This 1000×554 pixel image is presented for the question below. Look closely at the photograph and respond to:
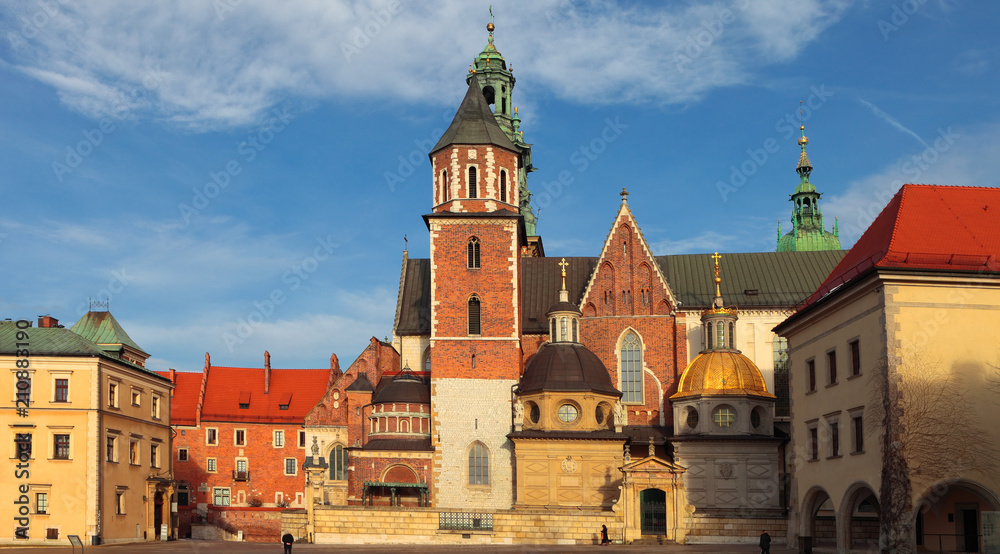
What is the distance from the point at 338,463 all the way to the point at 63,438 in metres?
18.5

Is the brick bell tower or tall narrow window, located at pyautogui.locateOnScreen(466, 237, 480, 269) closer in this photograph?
the brick bell tower

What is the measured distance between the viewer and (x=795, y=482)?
4081 cm

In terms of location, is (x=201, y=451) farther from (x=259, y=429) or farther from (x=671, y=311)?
(x=671, y=311)

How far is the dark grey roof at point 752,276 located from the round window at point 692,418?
707 cm

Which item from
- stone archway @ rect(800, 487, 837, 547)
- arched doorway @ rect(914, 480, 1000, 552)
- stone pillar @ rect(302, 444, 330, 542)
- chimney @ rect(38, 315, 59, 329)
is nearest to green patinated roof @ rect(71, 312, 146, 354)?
chimney @ rect(38, 315, 59, 329)

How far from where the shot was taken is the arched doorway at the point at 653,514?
1917 inches

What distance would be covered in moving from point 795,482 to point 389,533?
17.3 m

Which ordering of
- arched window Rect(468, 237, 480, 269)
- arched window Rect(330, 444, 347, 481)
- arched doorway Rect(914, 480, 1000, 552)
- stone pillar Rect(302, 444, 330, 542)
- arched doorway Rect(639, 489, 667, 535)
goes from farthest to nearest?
arched window Rect(330, 444, 347, 481)
arched window Rect(468, 237, 480, 269)
arched doorway Rect(639, 489, 667, 535)
stone pillar Rect(302, 444, 330, 542)
arched doorway Rect(914, 480, 1000, 552)

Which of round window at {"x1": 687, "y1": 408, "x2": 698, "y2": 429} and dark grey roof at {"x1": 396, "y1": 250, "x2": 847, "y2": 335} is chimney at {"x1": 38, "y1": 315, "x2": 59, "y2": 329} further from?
round window at {"x1": 687, "y1": 408, "x2": 698, "y2": 429}

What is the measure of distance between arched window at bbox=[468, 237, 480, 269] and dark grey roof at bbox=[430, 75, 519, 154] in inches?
205

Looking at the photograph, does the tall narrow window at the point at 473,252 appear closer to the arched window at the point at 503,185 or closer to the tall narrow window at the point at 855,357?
the arched window at the point at 503,185

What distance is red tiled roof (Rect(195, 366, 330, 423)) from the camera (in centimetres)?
7844

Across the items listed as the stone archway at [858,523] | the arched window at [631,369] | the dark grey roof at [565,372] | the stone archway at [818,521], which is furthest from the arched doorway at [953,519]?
the arched window at [631,369]

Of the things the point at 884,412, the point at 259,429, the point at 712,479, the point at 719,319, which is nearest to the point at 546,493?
the point at 712,479
